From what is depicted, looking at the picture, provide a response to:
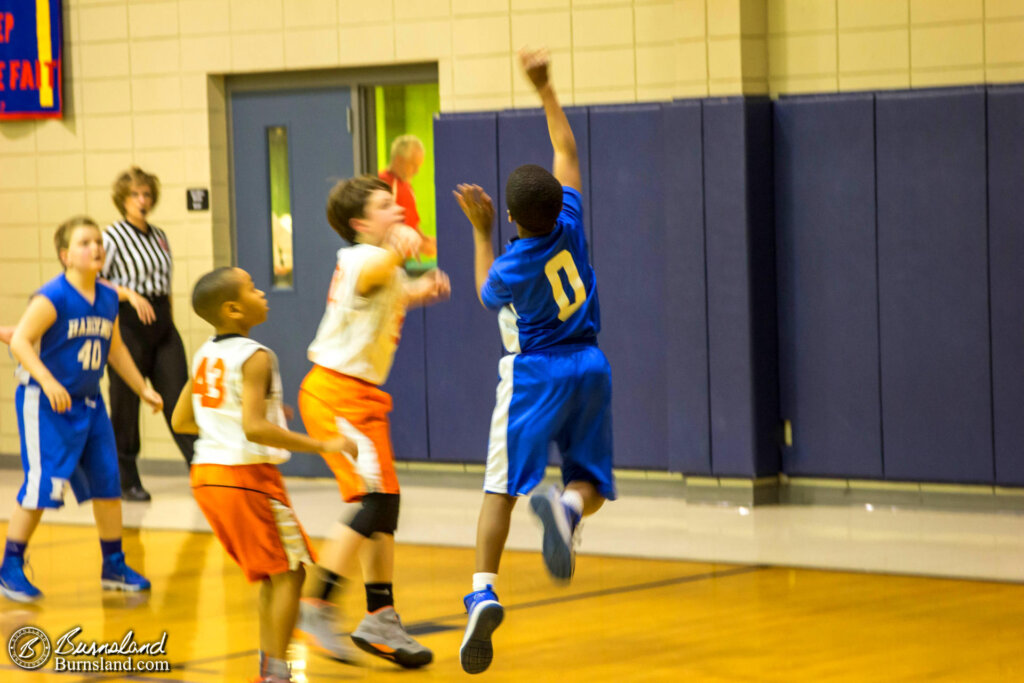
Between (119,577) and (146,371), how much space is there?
2623 mm

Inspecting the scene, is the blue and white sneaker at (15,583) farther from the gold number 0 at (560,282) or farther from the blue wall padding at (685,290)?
the blue wall padding at (685,290)

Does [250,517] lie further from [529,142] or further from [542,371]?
[529,142]

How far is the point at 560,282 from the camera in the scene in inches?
175

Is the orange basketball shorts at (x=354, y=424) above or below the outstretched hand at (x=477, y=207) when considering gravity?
below

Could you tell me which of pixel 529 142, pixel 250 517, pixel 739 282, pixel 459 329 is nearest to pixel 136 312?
pixel 459 329

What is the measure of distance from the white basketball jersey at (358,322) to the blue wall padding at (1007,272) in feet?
12.8

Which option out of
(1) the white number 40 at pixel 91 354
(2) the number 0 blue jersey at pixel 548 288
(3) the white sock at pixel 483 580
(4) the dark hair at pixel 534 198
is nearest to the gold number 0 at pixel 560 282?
(2) the number 0 blue jersey at pixel 548 288

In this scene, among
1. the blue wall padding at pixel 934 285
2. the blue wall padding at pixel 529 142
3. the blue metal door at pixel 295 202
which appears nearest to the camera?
the blue wall padding at pixel 934 285

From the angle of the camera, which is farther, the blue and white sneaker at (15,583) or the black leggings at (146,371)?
the black leggings at (146,371)

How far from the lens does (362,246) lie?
477 centimetres

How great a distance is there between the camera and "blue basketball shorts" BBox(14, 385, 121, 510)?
5.79 metres

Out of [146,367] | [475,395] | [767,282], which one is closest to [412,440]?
[475,395]

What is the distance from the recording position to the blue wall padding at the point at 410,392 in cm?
882

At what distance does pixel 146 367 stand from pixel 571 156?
174 inches
